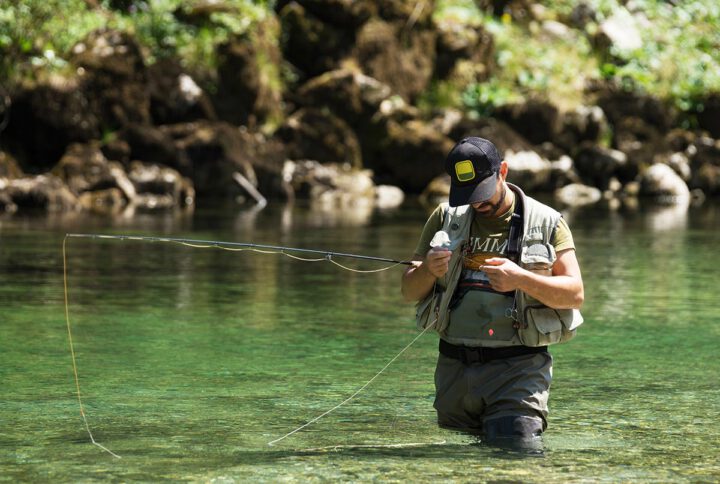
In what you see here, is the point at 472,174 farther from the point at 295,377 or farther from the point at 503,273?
the point at 295,377

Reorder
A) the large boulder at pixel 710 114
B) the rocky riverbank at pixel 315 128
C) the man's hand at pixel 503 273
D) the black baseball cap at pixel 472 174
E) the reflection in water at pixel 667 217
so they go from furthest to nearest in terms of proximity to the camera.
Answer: the large boulder at pixel 710 114 < the rocky riverbank at pixel 315 128 < the reflection in water at pixel 667 217 < the black baseball cap at pixel 472 174 < the man's hand at pixel 503 273

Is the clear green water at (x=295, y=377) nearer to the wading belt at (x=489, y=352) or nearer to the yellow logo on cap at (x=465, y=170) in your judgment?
the wading belt at (x=489, y=352)

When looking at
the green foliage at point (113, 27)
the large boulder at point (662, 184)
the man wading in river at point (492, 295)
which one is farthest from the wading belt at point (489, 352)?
the large boulder at point (662, 184)

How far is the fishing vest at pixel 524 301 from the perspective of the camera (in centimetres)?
538

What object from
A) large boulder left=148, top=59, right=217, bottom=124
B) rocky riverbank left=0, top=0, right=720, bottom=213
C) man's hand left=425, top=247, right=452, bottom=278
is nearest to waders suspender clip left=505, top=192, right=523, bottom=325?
man's hand left=425, top=247, right=452, bottom=278

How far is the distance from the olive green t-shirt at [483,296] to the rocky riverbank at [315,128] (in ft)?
65.2

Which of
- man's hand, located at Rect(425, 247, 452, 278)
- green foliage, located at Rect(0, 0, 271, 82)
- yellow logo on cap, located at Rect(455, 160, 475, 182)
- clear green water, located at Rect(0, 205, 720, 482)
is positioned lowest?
clear green water, located at Rect(0, 205, 720, 482)

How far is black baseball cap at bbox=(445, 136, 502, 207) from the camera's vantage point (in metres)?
5.29

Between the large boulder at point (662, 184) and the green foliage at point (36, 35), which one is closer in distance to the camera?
the green foliage at point (36, 35)

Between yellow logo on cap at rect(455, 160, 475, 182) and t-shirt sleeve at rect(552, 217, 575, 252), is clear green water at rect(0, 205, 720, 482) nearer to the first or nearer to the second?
t-shirt sleeve at rect(552, 217, 575, 252)

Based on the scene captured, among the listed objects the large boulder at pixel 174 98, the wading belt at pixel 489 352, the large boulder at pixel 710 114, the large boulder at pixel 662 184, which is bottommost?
the wading belt at pixel 489 352

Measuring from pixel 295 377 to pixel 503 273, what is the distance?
301cm

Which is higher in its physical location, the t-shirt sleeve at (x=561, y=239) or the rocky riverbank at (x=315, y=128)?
the rocky riverbank at (x=315, y=128)

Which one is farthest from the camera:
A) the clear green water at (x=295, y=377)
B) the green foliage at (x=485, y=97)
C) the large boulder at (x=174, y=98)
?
the green foliage at (x=485, y=97)
